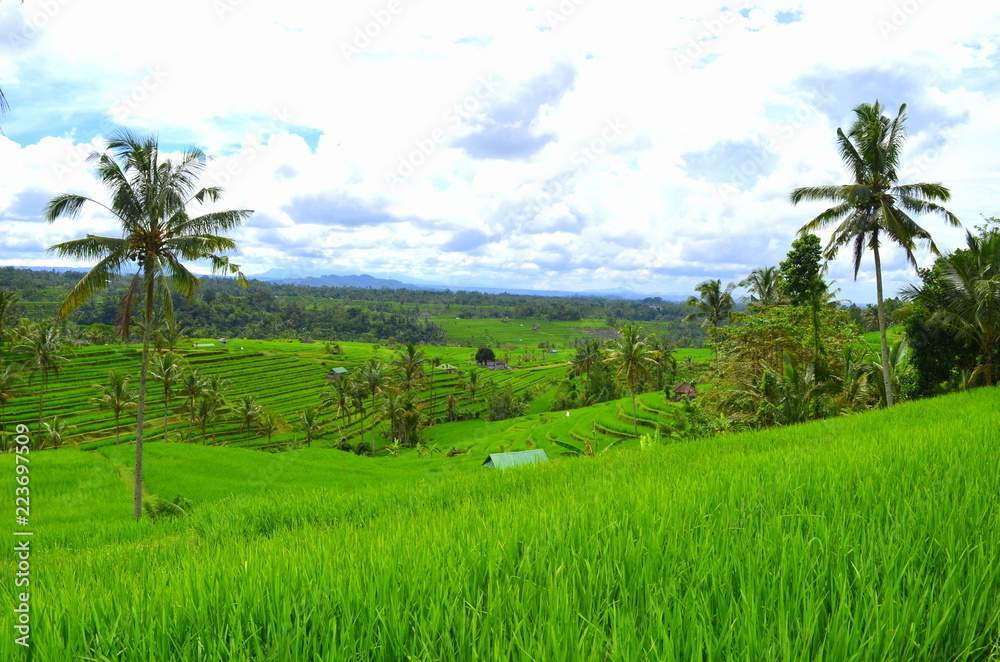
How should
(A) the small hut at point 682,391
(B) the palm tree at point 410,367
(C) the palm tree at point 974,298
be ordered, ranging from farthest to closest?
(B) the palm tree at point 410,367 → (A) the small hut at point 682,391 → (C) the palm tree at point 974,298

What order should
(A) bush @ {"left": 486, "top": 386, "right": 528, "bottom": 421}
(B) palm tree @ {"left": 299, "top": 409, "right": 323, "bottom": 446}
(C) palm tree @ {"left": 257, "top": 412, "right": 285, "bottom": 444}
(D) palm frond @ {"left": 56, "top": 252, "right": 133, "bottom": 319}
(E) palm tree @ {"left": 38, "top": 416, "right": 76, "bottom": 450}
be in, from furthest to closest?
(A) bush @ {"left": 486, "top": 386, "right": 528, "bottom": 421}
(B) palm tree @ {"left": 299, "top": 409, "right": 323, "bottom": 446}
(C) palm tree @ {"left": 257, "top": 412, "right": 285, "bottom": 444}
(E) palm tree @ {"left": 38, "top": 416, "right": 76, "bottom": 450}
(D) palm frond @ {"left": 56, "top": 252, "right": 133, "bottom": 319}

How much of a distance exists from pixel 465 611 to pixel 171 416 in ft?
256

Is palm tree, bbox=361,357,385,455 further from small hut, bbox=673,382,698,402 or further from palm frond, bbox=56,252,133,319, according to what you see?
palm frond, bbox=56,252,133,319

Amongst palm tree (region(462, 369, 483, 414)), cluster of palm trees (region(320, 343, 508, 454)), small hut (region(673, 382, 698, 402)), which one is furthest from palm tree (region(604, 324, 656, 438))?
palm tree (region(462, 369, 483, 414))

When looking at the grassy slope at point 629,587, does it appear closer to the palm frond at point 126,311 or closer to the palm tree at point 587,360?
the palm frond at point 126,311

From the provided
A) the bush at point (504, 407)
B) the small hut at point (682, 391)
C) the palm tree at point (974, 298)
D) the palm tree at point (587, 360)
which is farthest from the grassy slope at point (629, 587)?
the palm tree at point (587, 360)

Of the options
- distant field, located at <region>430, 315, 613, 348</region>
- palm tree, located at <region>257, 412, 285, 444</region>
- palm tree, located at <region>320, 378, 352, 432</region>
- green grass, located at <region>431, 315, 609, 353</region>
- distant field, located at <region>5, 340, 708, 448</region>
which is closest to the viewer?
palm tree, located at <region>320, 378, 352, 432</region>

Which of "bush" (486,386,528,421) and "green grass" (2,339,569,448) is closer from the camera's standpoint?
"green grass" (2,339,569,448)

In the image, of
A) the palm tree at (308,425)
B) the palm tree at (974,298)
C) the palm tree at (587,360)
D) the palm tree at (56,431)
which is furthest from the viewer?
the palm tree at (587,360)

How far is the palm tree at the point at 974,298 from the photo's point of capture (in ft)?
57.4

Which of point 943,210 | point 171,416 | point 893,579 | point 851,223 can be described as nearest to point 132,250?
point 893,579

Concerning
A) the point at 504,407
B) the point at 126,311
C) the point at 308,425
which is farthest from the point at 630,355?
the point at 308,425

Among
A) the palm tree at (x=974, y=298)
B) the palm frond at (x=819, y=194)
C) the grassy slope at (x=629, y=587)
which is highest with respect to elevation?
the palm frond at (x=819, y=194)

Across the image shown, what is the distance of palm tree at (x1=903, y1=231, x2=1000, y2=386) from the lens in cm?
1748
